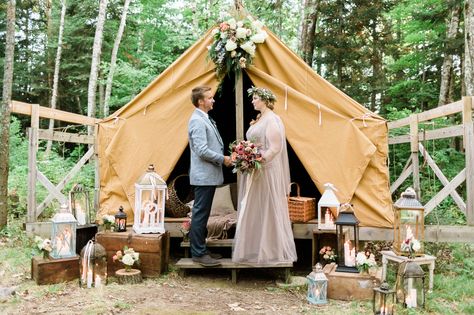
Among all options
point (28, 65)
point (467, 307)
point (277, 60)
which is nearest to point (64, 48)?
point (28, 65)

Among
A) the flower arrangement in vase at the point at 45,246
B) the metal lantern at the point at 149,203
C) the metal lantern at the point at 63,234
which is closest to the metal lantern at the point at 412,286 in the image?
the metal lantern at the point at 149,203

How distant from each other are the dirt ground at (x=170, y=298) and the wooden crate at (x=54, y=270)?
76mm

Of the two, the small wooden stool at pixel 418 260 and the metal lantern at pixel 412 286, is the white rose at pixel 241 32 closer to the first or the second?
the small wooden stool at pixel 418 260

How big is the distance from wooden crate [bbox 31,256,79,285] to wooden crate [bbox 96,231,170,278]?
12.9 inches

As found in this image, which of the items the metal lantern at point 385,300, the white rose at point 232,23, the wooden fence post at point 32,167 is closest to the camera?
the metal lantern at point 385,300

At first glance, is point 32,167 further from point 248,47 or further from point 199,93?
point 248,47

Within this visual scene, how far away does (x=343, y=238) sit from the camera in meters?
3.80

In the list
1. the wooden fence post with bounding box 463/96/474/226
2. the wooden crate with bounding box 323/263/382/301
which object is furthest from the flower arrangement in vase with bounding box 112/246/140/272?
the wooden fence post with bounding box 463/96/474/226

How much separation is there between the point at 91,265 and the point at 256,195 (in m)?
1.68

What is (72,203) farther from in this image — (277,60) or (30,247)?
(277,60)

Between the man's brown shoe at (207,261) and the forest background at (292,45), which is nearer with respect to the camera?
the man's brown shoe at (207,261)

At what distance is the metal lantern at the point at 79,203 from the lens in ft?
15.0

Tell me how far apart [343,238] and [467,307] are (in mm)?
1098

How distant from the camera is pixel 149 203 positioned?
14.2 ft
